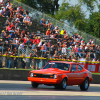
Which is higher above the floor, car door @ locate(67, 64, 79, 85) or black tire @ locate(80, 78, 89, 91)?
car door @ locate(67, 64, 79, 85)

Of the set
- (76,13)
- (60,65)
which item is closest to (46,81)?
(60,65)

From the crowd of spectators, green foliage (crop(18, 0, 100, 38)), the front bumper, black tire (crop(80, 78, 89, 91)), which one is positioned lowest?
black tire (crop(80, 78, 89, 91))

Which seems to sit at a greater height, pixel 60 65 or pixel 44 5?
pixel 44 5

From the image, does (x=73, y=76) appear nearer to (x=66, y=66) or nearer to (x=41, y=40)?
(x=66, y=66)

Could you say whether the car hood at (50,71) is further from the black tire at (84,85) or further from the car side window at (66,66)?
the black tire at (84,85)

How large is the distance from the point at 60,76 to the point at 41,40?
12130 millimetres

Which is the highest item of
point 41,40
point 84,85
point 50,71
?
point 41,40

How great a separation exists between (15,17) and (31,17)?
143 inches

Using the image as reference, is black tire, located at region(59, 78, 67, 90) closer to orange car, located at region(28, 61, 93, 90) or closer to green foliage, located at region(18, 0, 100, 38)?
orange car, located at region(28, 61, 93, 90)

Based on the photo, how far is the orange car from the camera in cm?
1484

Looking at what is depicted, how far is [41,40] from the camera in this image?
26766 mm

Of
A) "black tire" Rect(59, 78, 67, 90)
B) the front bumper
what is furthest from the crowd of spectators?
"black tire" Rect(59, 78, 67, 90)

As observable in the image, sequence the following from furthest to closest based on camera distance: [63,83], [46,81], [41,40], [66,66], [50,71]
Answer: [41,40]
[66,66]
[50,71]
[63,83]
[46,81]

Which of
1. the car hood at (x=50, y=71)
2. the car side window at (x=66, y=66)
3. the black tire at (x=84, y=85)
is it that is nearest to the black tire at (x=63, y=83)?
the car hood at (x=50, y=71)
